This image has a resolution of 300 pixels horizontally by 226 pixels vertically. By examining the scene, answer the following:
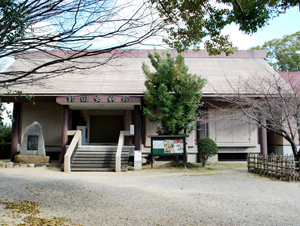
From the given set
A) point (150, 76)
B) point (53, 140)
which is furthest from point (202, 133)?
point (53, 140)

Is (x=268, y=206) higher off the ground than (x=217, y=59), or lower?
lower

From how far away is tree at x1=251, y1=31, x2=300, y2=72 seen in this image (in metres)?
31.4

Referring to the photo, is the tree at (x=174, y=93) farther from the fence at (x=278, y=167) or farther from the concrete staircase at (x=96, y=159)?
the fence at (x=278, y=167)

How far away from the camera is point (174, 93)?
13.6 m

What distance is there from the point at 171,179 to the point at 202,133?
251 inches

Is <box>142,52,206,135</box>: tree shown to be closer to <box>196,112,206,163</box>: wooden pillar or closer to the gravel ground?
<box>196,112,206,163</box>: wooden pillar

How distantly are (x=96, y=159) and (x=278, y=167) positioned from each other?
26.9 feet

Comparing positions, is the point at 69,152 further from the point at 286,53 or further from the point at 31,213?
the point at 286,53

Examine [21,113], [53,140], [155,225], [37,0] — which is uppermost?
[37,0]

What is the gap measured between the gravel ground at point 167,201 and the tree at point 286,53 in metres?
26.5

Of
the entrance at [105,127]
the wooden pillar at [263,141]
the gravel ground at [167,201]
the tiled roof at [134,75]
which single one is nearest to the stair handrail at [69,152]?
the tiled roof at [134,75]

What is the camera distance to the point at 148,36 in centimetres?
560

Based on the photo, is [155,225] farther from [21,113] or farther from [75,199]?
[21,113]

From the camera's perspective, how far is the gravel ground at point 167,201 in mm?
5191
